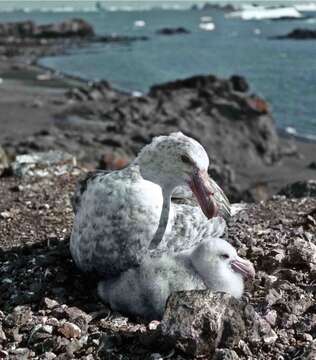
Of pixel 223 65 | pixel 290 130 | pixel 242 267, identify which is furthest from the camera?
pixel 223 65

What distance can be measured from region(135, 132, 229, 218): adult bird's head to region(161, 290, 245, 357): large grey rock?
878 millimetres

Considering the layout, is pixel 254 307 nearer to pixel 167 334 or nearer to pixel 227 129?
pixel 167 334

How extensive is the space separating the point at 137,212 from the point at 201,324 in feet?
3.89

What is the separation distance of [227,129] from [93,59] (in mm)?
38833

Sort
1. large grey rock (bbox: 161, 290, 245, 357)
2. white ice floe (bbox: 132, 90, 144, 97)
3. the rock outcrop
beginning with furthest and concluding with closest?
the rock outcrop, white ice floe (bbox: 132, 90, 144, 97), large grey rock (bbox: 161, 290, 245, 357)

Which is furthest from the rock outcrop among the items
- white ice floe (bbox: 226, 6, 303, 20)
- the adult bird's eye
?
the adult bird's eye

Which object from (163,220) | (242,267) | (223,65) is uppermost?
(163,220)

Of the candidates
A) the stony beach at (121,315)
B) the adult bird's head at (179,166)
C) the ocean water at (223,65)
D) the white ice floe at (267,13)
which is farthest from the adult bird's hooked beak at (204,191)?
the white ice floe at (267,13)

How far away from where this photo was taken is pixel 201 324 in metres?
4.77

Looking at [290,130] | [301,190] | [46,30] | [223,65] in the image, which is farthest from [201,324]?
[46,30]

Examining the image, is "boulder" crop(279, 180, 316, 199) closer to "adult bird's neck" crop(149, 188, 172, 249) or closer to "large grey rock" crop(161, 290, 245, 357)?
"adult bird's neck" crop(149, 188, 172, 249)

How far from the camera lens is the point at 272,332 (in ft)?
16.8

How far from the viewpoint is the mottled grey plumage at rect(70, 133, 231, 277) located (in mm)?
5645

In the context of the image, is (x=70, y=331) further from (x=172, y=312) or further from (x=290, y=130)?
(x=290, y=130)
